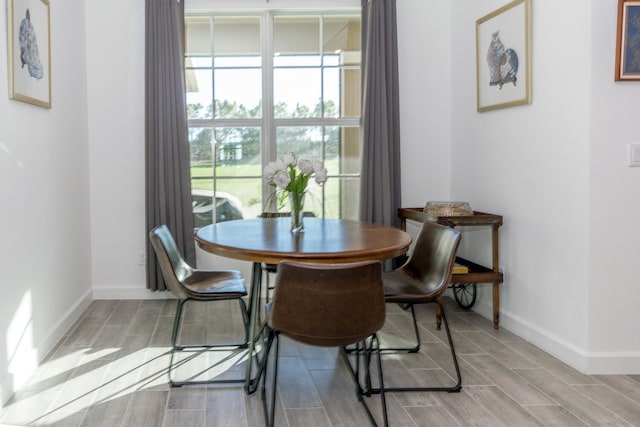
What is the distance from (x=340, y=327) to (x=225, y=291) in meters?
0.92

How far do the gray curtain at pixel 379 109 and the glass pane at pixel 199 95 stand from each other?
1.29 m

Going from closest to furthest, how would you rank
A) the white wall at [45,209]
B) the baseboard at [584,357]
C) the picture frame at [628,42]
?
the white wall at [45,209] → the picture frame at [628,42] → the baseboard at [584,357]

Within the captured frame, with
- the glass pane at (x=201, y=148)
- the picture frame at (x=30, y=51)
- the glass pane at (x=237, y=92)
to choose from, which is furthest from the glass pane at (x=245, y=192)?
the picture frame at (x=30, y=51)

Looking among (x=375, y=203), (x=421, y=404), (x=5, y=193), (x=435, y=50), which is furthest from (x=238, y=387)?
(x=435, y=50)

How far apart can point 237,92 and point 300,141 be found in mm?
663

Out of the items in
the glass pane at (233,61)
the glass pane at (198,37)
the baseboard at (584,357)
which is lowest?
the baseboard at (584,357)

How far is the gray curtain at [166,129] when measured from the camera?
4.43m

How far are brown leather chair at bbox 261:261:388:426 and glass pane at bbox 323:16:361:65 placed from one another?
297 cm

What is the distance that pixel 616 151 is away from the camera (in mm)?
3008

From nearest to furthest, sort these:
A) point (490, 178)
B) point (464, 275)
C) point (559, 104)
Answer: point (559, 104) → point (464, 275) → point (490, 178)

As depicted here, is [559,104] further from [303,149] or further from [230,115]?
[230,115]

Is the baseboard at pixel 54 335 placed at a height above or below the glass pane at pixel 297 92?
below

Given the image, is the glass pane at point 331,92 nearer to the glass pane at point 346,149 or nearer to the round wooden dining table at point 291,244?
the glass pane at point 346,149

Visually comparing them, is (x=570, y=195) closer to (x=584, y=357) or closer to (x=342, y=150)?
(x=584, y=357)
